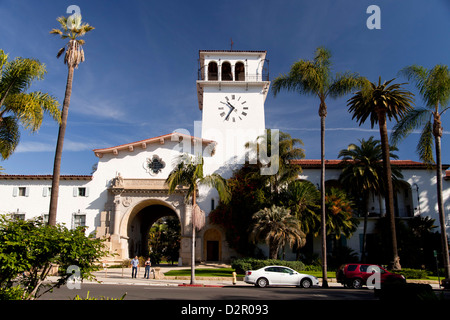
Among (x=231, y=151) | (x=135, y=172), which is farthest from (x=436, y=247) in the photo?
(x=135, y=172)

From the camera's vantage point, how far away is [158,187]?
36219mm

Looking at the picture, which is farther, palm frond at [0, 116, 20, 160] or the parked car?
the parked car

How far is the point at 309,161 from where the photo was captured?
40.6 m

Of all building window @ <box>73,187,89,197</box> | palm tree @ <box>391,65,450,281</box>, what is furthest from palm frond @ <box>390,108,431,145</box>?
building window @ <box>73,187,89,197</box>

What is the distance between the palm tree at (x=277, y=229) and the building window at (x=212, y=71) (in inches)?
859

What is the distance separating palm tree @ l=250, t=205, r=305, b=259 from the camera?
27989 millimetres

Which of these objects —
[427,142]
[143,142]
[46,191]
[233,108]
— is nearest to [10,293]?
[427,142]

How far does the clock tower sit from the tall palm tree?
10233mm

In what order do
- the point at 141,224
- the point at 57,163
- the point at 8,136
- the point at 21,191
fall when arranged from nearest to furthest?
the point at 8,136 < the point at 57,163 < the point at 21,191 < the point at 141,224

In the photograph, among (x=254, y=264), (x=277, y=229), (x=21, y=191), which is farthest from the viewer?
(x=21, y=191)

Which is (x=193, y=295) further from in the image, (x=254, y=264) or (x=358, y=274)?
(x=254, y=264)

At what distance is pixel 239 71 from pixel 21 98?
3162 centimetres

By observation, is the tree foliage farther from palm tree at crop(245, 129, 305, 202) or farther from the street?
the street

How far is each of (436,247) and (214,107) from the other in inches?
1065
